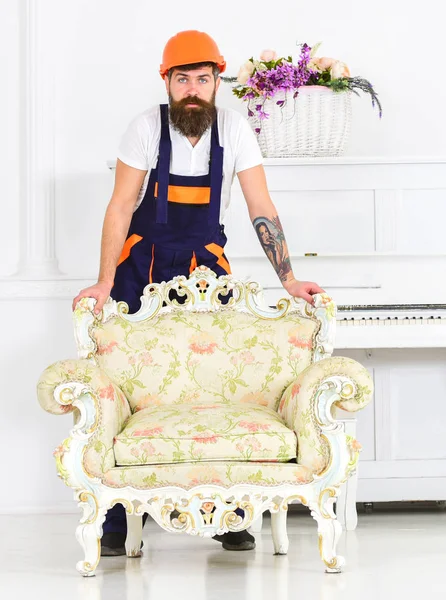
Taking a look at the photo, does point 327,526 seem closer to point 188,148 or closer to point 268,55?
point 188,148

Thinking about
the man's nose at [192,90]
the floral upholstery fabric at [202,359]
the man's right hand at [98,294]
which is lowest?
the floral upholstery fabric at [202,359]

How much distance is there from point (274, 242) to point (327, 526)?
0.98m

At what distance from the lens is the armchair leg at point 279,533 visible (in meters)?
3.11

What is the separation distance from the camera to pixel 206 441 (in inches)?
106

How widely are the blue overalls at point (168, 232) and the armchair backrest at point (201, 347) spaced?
15 centimetres

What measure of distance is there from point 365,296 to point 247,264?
1.61 feet

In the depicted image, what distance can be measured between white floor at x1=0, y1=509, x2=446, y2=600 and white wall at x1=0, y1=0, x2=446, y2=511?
53.5 inches

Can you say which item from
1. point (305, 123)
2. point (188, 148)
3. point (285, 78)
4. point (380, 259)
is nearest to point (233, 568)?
point (188, 148)

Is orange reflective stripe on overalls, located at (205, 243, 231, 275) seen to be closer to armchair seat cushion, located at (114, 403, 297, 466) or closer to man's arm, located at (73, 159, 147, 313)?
man's arm, located at (73, 159, 147, 313)

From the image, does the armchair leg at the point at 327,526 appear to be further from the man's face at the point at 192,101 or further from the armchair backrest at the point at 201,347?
the man's face at the point at 192,101

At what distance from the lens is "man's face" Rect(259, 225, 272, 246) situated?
3.26 meters

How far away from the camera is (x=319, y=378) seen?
2.74m

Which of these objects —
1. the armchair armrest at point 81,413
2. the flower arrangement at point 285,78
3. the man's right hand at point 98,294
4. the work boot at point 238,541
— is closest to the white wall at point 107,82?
the flower arrangement at point 285,78

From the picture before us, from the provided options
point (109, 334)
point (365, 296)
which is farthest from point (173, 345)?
point (365, 296)
